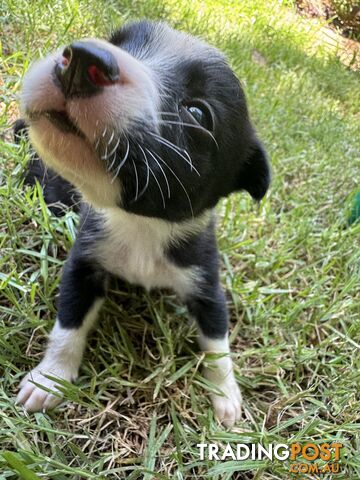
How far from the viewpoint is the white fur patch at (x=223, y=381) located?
2.35 meters

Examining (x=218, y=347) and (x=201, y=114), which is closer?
(x=201, y=114)

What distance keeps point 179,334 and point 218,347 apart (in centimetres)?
21

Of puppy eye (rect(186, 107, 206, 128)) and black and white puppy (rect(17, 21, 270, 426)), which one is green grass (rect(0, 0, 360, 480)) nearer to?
black and white puppy (rect(17, 21, 270, 426))

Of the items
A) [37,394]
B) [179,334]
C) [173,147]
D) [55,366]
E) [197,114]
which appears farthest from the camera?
[179,334]

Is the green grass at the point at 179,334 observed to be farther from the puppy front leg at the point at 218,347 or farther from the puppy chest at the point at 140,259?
the puppy chest at the point at 140,259

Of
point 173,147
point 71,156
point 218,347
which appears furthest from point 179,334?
point 71,156

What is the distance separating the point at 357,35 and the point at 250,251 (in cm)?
669

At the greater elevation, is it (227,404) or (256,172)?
(256,172)

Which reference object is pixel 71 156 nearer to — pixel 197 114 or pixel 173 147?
pixel 173 147

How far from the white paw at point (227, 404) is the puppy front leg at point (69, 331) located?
2.17 feet

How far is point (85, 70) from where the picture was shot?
1399 mm

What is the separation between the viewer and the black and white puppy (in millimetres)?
1470

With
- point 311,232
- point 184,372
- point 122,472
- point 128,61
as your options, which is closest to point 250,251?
point 311,232

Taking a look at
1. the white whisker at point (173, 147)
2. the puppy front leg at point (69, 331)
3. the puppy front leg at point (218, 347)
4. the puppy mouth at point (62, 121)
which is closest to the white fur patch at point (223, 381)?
the puppy front leg at point (218, 347)
